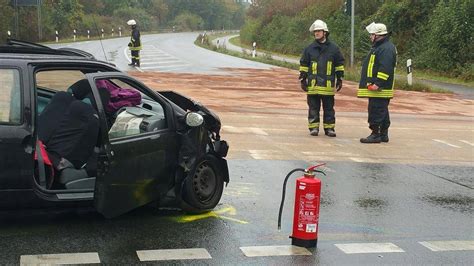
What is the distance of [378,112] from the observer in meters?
10.2

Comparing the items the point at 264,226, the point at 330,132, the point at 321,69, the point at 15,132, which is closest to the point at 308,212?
the point at 264,226

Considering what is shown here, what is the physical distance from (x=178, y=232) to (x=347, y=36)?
3467 centimetres

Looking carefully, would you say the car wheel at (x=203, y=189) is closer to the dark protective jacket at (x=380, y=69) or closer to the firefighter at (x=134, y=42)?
the dark protective jacket at (x=380, y=69)

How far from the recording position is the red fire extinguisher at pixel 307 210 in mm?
4949

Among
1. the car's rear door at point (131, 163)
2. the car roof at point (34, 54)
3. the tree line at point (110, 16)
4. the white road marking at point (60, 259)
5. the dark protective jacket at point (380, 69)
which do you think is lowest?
the white road marking at point (60, 259)

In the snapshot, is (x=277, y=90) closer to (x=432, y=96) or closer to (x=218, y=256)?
(x=432, y=96)

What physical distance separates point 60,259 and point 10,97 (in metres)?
1.35

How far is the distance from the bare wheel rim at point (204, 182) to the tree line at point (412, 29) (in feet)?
72.1

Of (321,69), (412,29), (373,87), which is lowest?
(373,87)

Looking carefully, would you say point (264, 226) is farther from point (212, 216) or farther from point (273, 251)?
point (273, 251)

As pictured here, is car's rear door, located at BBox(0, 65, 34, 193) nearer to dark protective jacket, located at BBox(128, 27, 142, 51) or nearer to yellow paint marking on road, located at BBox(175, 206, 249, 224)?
yellow paint marking on road, located at BBox(175, 206, 249, 224)

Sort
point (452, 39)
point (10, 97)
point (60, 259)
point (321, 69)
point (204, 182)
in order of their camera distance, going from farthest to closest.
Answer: point (452, 39), point (321, 69), point (204, 182), point (10, 97), point (60, 259)

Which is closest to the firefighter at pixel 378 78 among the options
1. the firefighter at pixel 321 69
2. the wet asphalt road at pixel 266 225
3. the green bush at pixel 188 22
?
the firefighter at pixel 321 69

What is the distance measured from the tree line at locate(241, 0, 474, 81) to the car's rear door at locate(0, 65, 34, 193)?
23450 millimetres
